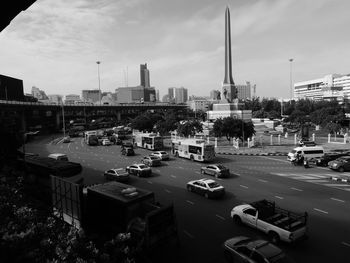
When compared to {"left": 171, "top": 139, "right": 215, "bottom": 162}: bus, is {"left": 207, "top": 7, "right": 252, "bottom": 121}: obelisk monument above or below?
above

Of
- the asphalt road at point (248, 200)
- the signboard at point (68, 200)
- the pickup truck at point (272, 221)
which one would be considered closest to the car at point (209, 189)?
the asphalt road at point (248, 200)

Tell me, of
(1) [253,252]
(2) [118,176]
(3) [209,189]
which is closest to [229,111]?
(2) [118,176]

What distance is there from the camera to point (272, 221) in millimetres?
13414

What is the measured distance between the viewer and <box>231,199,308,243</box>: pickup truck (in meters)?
12.4

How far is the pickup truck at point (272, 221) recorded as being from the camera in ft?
40.6

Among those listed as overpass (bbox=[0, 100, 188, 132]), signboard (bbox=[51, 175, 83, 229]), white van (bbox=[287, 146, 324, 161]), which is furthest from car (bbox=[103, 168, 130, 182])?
overpass (bbox=[0, 100, 188, 132])

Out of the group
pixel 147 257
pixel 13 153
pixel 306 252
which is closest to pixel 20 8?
pixel 147 257

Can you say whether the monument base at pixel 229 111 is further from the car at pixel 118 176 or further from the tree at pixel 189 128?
the car at pixel 118 176

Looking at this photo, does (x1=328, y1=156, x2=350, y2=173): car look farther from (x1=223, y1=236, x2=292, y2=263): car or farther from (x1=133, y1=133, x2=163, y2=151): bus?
(x1=133, y1=133, x2=163, y2=151): bus

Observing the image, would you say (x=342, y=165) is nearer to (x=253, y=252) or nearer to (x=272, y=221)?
(x=272, y=221)

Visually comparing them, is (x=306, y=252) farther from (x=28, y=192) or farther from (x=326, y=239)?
(x=28, y=192)

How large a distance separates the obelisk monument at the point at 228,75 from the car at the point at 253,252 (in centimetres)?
7377

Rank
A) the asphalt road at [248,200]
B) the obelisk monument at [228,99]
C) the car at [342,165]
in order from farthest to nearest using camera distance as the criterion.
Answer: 1. the obelisk monument at [228,99]
2. the car at [342,165]
3. the asphalt road at [248,200]

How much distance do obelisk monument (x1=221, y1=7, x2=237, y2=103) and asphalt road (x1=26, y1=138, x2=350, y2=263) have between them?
50.9 m
